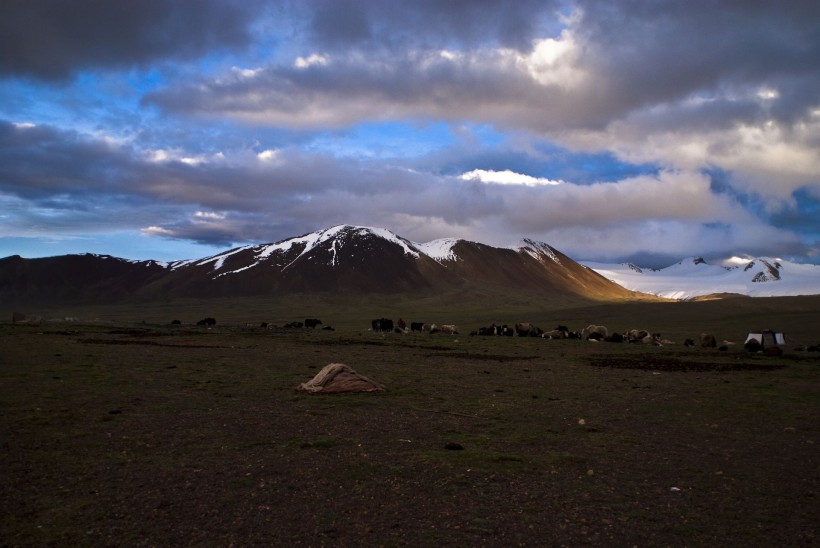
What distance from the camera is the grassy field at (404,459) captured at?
809 cm

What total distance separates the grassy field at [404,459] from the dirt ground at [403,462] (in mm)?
49

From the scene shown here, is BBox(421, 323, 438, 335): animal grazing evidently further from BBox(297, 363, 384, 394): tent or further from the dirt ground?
BBox(297, 363, 384, 394): tent

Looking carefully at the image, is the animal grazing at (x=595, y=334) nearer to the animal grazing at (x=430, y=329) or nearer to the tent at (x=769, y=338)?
the tent at (x=769, y=338)

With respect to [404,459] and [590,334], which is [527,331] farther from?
[404,459]

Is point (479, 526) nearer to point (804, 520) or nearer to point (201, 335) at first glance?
point (804, 520)

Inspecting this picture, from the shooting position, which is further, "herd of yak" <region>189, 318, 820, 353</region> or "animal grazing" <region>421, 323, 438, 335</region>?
"animal grazing" <region>421, 323, 438, 335</region>

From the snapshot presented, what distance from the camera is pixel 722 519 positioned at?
28.2 feet

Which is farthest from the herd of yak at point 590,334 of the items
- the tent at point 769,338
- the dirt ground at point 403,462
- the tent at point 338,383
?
the tent at point 338,383

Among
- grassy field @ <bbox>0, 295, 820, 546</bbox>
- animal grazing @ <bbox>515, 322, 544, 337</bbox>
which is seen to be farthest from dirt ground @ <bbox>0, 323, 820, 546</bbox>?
animal grazing @ <bbox>515, 322, 544, 337</bbox>

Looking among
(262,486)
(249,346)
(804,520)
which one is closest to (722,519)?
(804,520)

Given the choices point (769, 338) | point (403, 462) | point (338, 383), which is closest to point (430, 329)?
point (769, 338)

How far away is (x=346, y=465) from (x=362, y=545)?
3569mm

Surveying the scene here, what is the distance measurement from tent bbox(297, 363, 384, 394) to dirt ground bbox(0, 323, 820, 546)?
51 cm

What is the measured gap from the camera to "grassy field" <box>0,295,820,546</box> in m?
8.09
